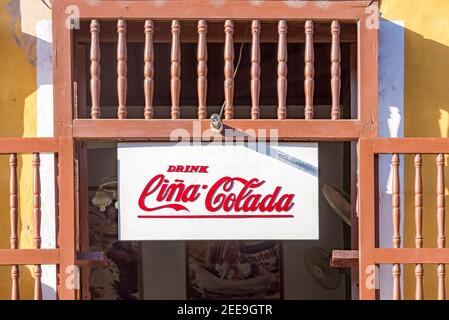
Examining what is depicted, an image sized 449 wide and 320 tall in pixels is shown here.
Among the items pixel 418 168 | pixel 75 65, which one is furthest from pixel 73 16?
pixel 418 168

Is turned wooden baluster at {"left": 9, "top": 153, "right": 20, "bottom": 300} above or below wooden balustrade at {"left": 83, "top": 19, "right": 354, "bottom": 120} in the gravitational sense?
below

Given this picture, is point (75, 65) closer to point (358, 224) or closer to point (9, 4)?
point (9, 4)

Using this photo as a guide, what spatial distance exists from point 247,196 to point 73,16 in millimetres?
1502

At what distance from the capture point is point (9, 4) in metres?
4.23

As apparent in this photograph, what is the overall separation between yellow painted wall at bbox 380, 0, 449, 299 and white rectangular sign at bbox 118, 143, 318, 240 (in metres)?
0.85

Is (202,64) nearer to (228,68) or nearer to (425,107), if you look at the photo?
(228,68)

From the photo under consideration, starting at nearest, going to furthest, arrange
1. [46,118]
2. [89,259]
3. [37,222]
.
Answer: [37,222], [89,259], [46,118]

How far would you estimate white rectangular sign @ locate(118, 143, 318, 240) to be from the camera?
148 inches

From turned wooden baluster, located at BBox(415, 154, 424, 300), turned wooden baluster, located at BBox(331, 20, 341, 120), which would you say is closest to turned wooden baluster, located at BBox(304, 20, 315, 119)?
turned wooden baluster, located at BBox(331, 20, 341, 120)

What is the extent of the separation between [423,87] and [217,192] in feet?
5.27

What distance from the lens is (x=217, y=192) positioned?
3764 millimetres

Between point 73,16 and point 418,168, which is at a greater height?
point 73,16

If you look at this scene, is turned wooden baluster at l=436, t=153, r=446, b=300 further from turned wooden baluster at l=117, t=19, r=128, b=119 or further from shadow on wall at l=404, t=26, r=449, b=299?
turned wooden baluster at l=117, t=19, r=128, b=119

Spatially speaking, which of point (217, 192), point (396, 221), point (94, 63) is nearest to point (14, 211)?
point (94, 63)
